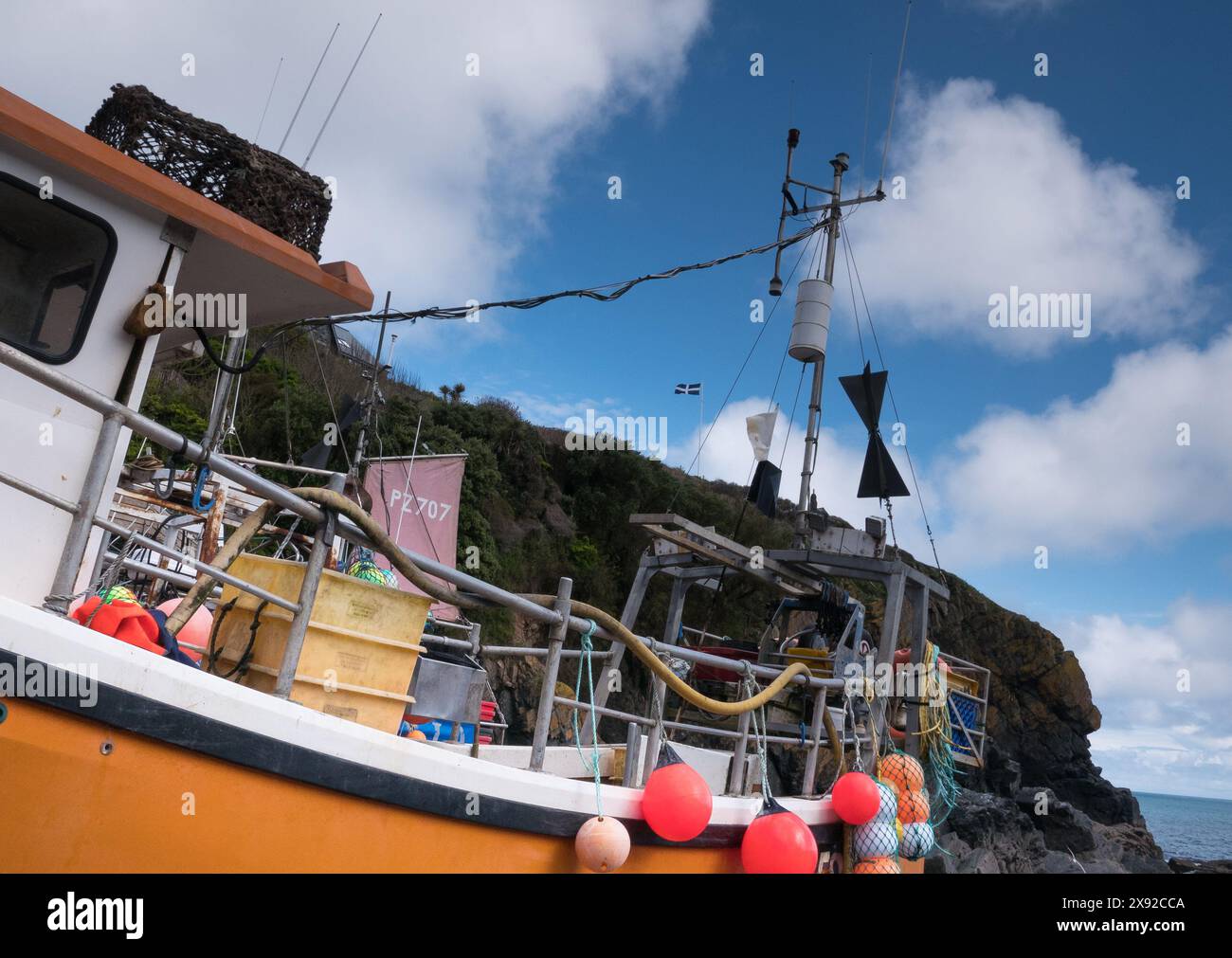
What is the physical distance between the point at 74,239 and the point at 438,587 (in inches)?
74.1

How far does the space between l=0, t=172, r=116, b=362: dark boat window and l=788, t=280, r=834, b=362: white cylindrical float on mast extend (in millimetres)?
7641

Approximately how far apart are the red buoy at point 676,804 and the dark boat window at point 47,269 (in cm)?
294

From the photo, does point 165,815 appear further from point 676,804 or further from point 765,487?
point 765,487

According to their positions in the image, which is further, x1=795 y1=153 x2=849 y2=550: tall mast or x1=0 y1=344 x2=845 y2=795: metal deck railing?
x1=795 y1=153 x2=849 y2=550: tall mast

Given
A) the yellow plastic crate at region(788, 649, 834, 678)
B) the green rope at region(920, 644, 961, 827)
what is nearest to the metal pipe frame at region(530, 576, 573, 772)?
the green rope at region(920, 644, 961, 827)

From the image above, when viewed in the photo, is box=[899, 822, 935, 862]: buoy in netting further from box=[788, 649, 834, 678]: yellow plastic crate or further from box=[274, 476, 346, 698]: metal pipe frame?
box=[274, 476, 346, 698]: metal pipe frame

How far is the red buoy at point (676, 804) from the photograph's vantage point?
4086 mm

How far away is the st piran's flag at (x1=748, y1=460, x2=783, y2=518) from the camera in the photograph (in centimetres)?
980

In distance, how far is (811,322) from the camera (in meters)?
10.0

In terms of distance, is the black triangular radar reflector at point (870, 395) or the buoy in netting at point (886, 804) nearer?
the buoy in netting at point (886, 804)

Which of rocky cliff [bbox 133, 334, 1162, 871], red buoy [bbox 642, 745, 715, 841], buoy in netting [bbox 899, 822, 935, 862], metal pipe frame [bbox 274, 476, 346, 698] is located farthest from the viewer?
rocky cliff [bbox 133, 334, 1162, 871]

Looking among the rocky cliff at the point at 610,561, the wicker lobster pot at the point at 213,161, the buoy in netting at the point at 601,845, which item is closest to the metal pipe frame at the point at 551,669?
the buoy in netting at the point at 601,845

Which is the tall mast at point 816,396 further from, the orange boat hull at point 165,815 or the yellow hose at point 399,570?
the orange boat hull at point 165,815
